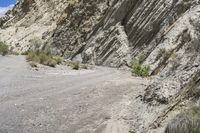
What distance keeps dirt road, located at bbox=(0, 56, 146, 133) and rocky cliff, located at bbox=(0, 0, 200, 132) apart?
113 cm

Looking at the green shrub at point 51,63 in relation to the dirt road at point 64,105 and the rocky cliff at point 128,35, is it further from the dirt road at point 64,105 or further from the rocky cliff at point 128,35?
the dirt road at point 64,105

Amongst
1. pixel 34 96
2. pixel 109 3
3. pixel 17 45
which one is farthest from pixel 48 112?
pixel 17 45

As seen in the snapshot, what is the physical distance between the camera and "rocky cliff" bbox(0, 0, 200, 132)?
1148 centimetres

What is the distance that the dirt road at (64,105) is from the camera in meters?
10.5

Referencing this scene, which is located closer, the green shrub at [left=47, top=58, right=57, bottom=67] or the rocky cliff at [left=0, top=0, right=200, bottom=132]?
the rocky cliff at [left=0, top=0, right=200, bottom=132]

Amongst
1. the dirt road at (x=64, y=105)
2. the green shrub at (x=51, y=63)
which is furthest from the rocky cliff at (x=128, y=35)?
the green shrub at (x=51, y=63)

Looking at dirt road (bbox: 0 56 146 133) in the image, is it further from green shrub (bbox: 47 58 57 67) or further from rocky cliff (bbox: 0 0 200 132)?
green shrub (bbox: 47 58 57 67)

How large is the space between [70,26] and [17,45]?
37.5 ft

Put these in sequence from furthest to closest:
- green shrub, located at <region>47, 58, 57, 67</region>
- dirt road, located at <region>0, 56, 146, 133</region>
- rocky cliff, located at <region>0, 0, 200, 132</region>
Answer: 1. green shrub, located at <region>47, 58, 57, 67</region>
2. rocky cliff, located at <region>0, 0, 200, 132</region>
3. dirt road, located at <region>0, 56, 146, 133</region>

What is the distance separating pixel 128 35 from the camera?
104 ft

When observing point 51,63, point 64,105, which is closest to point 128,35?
point 51,63

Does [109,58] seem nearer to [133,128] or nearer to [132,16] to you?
[132,16]

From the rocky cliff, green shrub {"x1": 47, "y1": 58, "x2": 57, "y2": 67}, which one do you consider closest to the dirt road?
the rocky cliff

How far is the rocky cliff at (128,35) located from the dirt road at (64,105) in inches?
44.5
